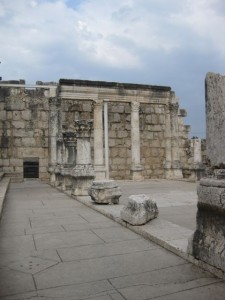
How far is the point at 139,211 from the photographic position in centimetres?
564

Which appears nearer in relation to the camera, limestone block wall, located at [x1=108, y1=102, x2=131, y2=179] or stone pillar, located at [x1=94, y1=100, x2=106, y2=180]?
stone pillar, located at [x1=94, y1=100, x2=106, y2=180]

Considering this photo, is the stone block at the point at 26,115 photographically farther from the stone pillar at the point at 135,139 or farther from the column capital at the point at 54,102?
the stone pillar at the point at 135,139

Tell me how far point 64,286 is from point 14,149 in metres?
14.3

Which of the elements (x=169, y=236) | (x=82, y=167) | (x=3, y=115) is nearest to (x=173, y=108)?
(x=3, y=115)

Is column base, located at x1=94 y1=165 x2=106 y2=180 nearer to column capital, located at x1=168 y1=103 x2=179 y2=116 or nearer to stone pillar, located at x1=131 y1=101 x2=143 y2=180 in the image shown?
stone pillar, located at x1=131 y1=101 x2=143 y2=180

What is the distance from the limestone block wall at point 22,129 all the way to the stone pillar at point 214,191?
46.9ft

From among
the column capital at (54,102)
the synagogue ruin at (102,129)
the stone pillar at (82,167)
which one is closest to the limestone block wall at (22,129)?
the synagogue ruin at (102,129)

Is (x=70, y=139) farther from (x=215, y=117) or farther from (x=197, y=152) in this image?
(x=215, y=117)

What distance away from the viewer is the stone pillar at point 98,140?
1778 cm

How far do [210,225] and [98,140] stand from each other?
1465 centimetres

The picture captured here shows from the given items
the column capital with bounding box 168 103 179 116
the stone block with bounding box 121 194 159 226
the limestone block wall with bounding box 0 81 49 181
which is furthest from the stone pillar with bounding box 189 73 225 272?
the column capital with bounding box 168 103 179 116

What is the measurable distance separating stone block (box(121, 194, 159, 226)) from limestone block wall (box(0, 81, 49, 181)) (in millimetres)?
11986

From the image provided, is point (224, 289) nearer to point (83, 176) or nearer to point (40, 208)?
point (40, 208)

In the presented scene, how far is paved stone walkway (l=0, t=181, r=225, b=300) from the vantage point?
3.11 meters
